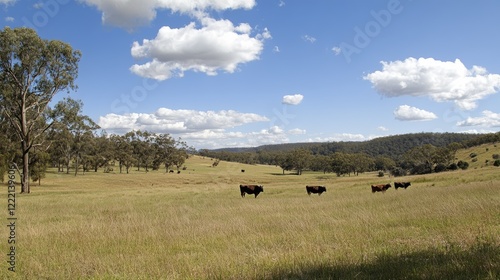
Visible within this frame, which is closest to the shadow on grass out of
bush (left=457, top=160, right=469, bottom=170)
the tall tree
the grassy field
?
the grassy field

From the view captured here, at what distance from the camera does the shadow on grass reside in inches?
210

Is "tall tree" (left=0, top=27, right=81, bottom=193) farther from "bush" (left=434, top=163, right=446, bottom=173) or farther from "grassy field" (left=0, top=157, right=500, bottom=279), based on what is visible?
"bush" (left=434, top=163, right=446, bottom=173)

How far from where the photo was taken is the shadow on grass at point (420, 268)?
17.5 feet

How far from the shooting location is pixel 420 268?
18.7 feet

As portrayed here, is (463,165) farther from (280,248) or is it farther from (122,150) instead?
(280,248)

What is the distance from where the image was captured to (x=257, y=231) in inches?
417

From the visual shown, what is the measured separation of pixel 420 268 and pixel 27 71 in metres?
42.0

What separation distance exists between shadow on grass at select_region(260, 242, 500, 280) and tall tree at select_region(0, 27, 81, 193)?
131ft

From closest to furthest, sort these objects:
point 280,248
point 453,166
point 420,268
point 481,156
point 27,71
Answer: point 420,268 → point 280,248 → point 27,71 → point 453,166 → point 481,156

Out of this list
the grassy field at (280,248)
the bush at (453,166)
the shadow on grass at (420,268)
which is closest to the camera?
the shadow on grass at (420,268)

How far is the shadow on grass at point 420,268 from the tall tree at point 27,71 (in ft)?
131

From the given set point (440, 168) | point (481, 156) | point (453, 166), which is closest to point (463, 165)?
point (453, 166)

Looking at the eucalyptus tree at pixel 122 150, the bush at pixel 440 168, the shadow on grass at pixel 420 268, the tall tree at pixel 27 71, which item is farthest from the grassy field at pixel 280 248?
the bush at pixel 440 168

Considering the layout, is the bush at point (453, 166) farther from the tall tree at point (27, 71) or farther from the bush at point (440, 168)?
the tall tree at point (27, 71)
